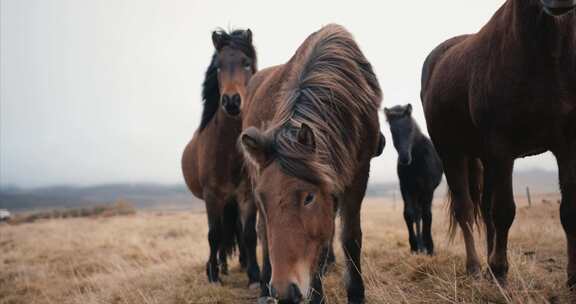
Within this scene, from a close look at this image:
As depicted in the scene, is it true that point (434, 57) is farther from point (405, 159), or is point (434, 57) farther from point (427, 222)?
point (427, 222)

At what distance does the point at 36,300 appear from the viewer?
6.49m

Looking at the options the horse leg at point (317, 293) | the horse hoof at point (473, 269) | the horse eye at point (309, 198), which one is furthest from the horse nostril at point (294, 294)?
the horse hoof at point (473, 269)

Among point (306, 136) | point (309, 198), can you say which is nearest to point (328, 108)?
point (306, 136)

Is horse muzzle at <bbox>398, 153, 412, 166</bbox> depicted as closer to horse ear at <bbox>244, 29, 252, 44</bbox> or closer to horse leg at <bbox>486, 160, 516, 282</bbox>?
horse ear at <bbox>244, 29, 252, 44</bbox>

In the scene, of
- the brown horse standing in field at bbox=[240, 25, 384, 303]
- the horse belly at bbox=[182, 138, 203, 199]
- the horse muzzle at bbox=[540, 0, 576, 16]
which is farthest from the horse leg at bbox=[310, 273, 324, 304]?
the horse belly at bbox=[182, 138, 203, 199]

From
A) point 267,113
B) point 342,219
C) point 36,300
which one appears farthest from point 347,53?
point 36,300

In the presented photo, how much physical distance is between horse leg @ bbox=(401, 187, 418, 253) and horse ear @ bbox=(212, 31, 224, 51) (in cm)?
429

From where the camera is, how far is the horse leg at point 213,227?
565cm

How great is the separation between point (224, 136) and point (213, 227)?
1.31 metres

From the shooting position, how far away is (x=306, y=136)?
107 inches

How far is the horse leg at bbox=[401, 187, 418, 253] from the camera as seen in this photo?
6.88 m

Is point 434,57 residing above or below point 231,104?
above

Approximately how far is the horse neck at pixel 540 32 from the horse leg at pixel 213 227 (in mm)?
4083

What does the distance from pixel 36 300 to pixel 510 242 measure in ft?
24.5
